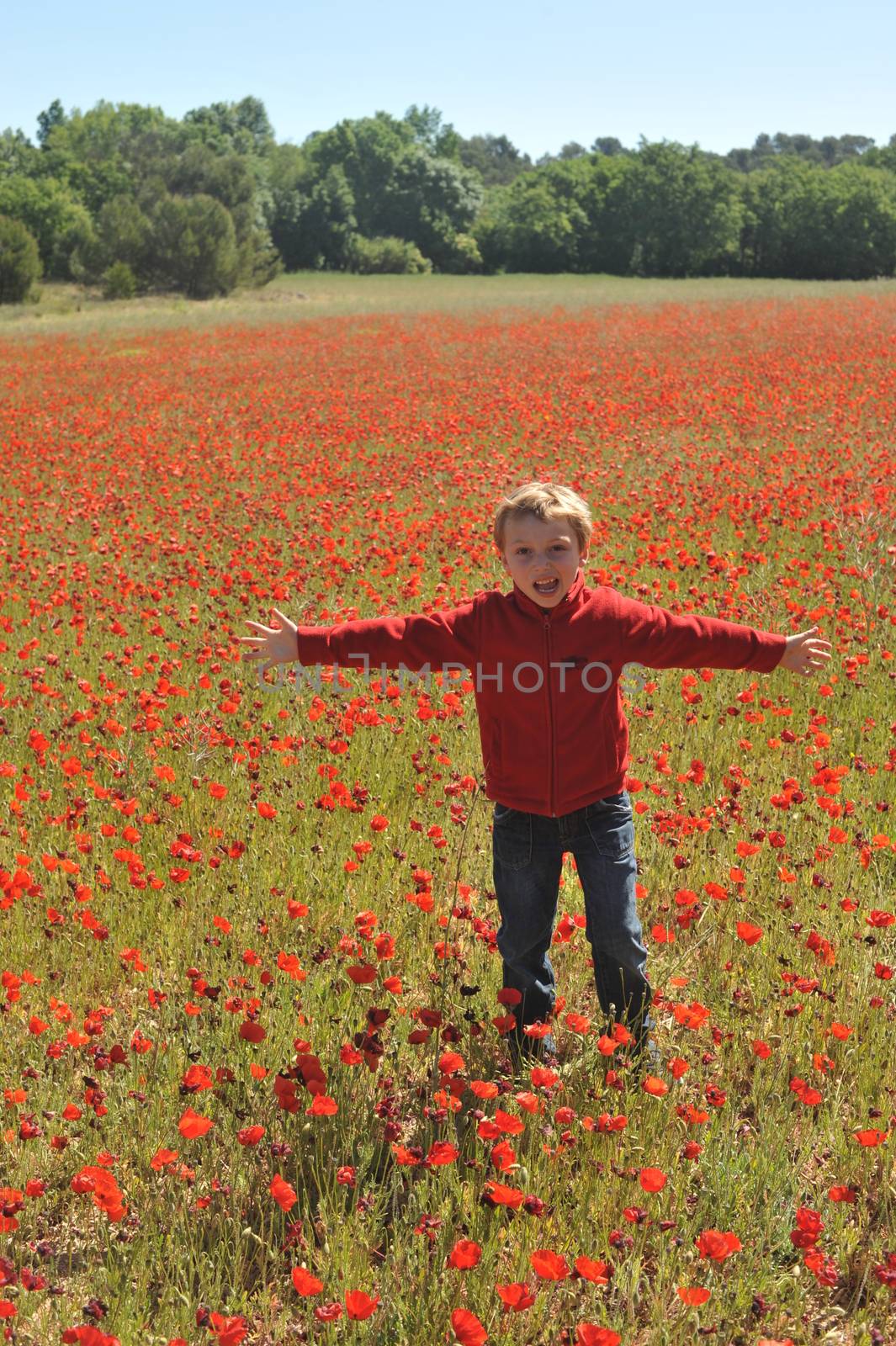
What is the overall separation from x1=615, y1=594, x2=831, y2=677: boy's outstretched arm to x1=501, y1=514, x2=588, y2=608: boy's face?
188mm

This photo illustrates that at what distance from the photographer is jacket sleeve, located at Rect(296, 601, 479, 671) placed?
117 inches

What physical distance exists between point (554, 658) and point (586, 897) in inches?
26.2

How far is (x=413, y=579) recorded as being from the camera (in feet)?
21.5

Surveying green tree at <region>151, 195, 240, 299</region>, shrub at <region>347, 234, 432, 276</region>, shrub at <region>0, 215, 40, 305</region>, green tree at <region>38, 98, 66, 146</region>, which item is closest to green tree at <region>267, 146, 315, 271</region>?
shrub at <region>347, 234, 432, 276</region>

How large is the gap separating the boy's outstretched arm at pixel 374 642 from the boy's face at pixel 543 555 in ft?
0.68

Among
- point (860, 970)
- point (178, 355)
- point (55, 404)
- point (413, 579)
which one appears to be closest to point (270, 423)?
point (55, 404)

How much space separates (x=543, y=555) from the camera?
288 cm

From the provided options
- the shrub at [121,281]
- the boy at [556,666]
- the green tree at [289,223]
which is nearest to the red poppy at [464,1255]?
the boy at [556,666]

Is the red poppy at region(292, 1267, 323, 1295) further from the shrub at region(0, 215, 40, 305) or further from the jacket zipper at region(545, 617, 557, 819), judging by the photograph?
the shrub at region(0, 215, 40, 305)

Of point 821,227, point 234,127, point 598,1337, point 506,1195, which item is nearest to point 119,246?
point 821,227

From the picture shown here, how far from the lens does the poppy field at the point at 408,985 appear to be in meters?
2.35

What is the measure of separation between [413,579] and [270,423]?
8.47 meters

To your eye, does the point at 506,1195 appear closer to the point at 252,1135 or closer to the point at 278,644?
the point at 252,1135

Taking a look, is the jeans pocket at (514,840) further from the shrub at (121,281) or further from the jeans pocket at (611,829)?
the shrub at (121,281)
